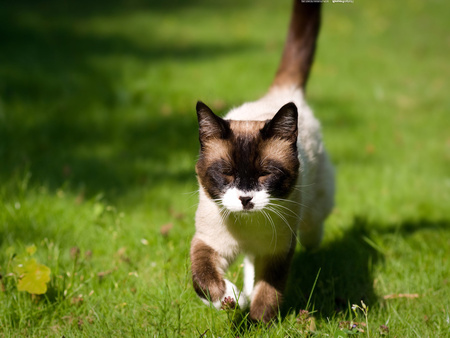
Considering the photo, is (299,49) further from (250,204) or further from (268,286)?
(268,286)

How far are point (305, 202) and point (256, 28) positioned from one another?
33.0ft

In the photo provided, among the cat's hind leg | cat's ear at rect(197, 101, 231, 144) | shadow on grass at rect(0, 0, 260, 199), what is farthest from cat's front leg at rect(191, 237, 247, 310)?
shadow on grass at rect(0, 0, 260, 199)

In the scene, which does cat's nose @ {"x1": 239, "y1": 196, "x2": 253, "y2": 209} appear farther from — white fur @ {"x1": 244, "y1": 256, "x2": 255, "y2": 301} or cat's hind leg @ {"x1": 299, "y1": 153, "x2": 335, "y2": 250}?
cat's hind leg @ {"x1": 299, "y1": 153, "x2": 335, "y2": 250}

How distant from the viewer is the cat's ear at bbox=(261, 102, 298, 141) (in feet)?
8.04

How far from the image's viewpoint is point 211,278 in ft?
8.05

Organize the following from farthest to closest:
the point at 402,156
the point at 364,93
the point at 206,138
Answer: the point at 364,93
the point at 402,156
the point at 206,138

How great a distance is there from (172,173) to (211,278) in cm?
252

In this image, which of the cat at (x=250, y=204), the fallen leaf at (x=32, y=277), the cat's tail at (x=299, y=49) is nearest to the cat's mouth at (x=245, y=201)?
the cat at (x=250, y=204)

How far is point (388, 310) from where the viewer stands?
106 inches

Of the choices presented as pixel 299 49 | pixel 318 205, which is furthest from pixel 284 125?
pixel 299 49

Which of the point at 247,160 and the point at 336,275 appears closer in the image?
the point at 247,160

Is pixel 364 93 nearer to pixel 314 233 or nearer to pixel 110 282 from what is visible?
pixel 314 233

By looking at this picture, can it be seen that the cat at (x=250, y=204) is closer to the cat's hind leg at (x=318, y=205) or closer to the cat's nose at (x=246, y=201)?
the cat's nose at (x=246, y=201)

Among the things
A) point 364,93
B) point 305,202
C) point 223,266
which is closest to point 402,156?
point 364,93
